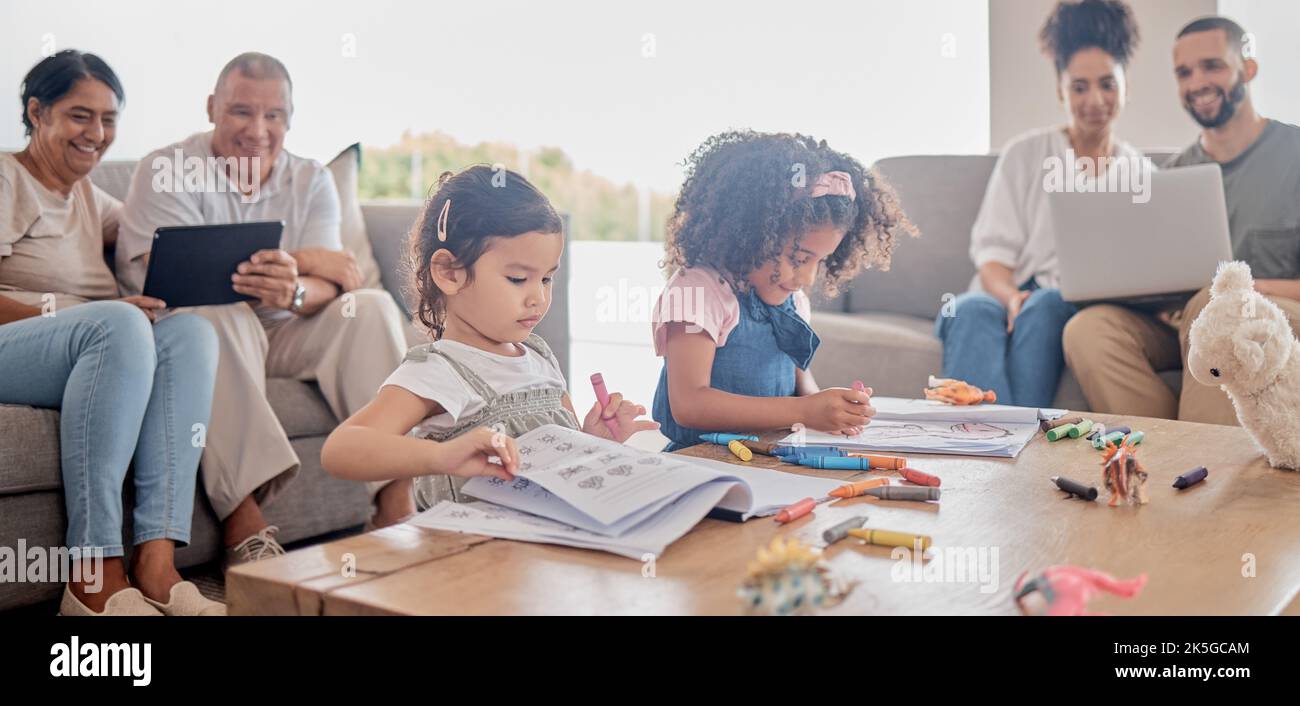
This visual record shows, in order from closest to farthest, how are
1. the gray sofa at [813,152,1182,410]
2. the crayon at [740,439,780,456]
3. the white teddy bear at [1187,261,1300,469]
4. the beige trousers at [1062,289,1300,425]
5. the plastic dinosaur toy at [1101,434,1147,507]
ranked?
1. the plastic dinosaur toy at [1101,434,1147,507]
2. the white teddy bear at [1187,261,1300,469]
3. the crayon at [740,439,780,456]
4. the beige trousers at [1062,289,1300,425]
5. the gray sofa at [813,152,1182,410]

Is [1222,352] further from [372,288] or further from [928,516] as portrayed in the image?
[372,288]

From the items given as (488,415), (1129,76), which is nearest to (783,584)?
(488,415)

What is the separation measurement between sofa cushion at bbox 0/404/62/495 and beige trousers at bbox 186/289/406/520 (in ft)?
0.93

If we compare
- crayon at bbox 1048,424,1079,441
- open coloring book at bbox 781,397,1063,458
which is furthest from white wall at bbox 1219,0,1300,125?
crayon at bbox 1048,424,1079,441

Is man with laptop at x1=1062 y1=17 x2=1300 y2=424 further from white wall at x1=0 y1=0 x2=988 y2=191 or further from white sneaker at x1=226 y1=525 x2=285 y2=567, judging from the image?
A: white sneaker at x1=226 y1=525 x2=285 y2=567

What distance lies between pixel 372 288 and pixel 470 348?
1.47 meters

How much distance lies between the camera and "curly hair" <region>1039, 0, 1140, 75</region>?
2676 millimetres

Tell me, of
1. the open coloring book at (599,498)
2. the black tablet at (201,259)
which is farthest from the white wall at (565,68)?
the open coloring book at (599,498)

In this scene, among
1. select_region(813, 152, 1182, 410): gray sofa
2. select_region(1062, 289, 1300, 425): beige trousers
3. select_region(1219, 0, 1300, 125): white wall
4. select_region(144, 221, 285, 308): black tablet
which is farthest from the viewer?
select_region(1219, 0, 1300, 125): white wall

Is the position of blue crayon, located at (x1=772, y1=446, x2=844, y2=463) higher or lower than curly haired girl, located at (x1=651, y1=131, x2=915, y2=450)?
lower

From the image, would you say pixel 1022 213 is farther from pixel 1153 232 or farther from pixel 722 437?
pixel 722 437

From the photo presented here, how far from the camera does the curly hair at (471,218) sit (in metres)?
1.20

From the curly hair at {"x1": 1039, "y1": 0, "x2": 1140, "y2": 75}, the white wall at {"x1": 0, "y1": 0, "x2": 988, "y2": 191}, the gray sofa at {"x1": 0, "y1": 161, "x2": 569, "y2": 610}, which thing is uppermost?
the white wall at {"x1": 0, "y1": 0, "x2": 988, "y2": 191}

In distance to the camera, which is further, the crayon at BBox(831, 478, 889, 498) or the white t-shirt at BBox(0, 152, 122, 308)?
the white t-shirt at BBox(0, 152, 122, 308)
